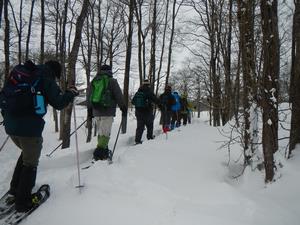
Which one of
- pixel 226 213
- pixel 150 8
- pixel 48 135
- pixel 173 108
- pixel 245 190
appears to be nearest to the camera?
pixel 226 213

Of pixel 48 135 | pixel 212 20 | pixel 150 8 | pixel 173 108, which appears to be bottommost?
pixel 48 135

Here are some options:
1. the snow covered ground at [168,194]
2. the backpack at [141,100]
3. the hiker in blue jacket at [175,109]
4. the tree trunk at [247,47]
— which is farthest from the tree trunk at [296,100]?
the hiker in blue jacket at [175,109]

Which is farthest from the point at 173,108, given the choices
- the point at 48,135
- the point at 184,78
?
the point at 184,78

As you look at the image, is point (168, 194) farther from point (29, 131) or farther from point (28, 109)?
point (28, 109)

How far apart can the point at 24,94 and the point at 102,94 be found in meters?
2.60

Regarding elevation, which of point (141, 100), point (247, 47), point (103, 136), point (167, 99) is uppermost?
point (247, 47)

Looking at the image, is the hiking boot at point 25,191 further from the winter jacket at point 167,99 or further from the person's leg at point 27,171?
the winter jacket at point 167,99

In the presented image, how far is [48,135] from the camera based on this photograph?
29016 millimetres

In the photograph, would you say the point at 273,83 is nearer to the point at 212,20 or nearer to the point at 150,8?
the point at 212,20

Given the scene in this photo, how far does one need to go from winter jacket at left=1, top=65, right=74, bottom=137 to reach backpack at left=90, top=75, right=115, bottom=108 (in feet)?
7.06

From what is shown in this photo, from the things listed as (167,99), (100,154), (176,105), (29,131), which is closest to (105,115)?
(100,154)

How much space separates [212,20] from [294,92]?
44.7 feet

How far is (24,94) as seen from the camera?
14.6 ft

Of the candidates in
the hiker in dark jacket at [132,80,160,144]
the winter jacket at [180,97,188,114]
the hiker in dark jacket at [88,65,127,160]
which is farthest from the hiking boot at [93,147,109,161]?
the winter jacket at [180,97,188,114]
